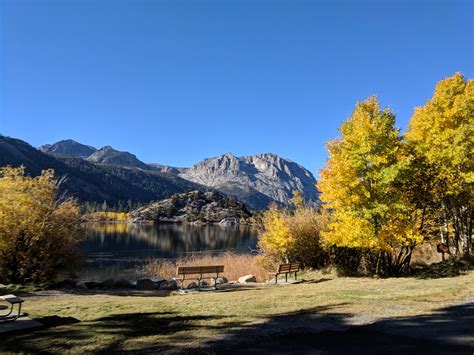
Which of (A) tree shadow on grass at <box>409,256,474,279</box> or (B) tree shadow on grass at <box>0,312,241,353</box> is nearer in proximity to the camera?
(B) tree shadow on grass at <box>0,312,241,353</box>

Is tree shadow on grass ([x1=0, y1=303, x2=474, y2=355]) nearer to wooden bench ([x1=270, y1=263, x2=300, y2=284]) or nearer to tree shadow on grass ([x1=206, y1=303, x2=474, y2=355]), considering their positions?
tree shadow on grass ([x1=206, y1=303, x2=474, y2=355])

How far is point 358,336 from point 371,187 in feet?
35.8

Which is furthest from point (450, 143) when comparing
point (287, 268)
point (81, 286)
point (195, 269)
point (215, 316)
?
point (81, 286)

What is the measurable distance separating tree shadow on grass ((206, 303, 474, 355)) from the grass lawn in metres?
0.04

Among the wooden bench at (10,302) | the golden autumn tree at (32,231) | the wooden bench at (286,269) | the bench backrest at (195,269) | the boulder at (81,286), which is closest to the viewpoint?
the wooden bench at (10,302)

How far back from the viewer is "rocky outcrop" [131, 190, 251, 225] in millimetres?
170075

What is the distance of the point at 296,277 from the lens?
70.6 ft

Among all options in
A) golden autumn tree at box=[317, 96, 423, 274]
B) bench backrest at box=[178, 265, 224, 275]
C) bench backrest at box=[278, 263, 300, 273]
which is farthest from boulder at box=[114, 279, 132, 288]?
golden autumn tree at box=[317, 96, 423, 274]

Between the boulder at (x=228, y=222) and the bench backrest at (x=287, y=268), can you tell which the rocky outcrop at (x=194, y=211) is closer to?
the boulder at (x=228, y=222)

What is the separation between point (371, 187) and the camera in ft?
57.4

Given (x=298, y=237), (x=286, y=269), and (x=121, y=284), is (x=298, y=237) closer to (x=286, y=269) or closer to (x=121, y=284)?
(x=286, y=269)

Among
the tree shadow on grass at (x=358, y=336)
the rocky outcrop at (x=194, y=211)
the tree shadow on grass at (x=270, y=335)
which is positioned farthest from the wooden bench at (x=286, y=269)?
the rocky outcrop at (x=194, y=211)

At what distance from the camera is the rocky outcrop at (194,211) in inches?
6696

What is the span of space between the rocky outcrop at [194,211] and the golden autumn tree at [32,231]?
14090 centimetres
